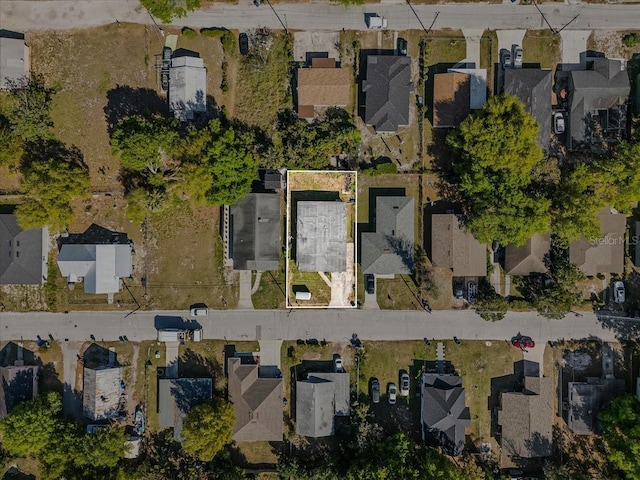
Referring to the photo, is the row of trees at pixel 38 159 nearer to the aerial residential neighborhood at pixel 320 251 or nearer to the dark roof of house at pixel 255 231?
the aerial residential neighborhood at pixel 320 251

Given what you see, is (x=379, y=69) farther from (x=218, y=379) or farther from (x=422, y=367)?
(x=218, y=379)

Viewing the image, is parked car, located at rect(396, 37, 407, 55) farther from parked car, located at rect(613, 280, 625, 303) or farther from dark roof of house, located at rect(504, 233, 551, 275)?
parked car, located at rect(613, 280, 625, 303)

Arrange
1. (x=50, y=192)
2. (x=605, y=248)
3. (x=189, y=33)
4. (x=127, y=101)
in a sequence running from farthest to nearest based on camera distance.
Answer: (x=127, y=101) → (x=189, y=33) → (x=605, y=248) → (x=50, y=192)

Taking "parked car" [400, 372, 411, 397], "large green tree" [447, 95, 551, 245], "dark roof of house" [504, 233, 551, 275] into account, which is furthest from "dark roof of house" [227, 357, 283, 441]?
"dark roof of house" [504, 233, 551, 275]

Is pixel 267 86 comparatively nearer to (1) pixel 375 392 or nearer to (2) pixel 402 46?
(2) pixel 402 46

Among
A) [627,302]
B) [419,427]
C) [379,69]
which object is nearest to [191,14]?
[379,69]

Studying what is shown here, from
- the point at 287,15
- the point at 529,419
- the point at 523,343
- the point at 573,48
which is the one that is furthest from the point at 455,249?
the point at 287,15

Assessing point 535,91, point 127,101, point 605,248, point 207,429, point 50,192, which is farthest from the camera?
point 127,101
